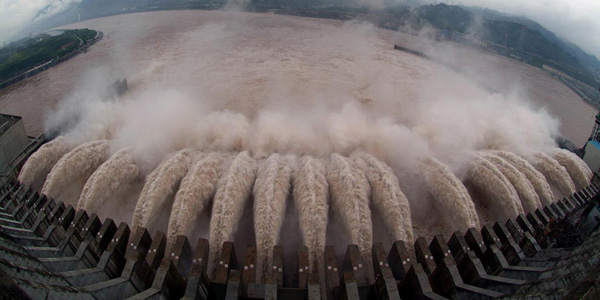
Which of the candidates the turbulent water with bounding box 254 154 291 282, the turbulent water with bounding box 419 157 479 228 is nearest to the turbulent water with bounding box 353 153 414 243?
the turbulent water with bounding box 419 157 479 228

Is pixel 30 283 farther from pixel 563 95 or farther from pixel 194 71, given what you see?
pixel 563 95

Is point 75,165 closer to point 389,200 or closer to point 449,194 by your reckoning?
point 389,200

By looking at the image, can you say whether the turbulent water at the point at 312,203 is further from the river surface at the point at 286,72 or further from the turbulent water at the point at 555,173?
the turbulent water at the point at 555,173

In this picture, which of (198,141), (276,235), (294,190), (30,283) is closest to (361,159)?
(294,190)

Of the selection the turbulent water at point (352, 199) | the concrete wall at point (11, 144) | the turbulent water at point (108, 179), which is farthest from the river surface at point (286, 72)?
the turbulent water at point (352, 199)

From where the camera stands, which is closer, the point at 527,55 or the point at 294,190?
the point at 294,190

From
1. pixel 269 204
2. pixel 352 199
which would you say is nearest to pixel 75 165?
pixel 269 204

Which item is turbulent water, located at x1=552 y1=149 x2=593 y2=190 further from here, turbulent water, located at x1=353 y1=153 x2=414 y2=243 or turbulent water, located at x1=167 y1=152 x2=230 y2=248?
turbulent water, located at x1=167 y1=152 x2=230 y2=248
